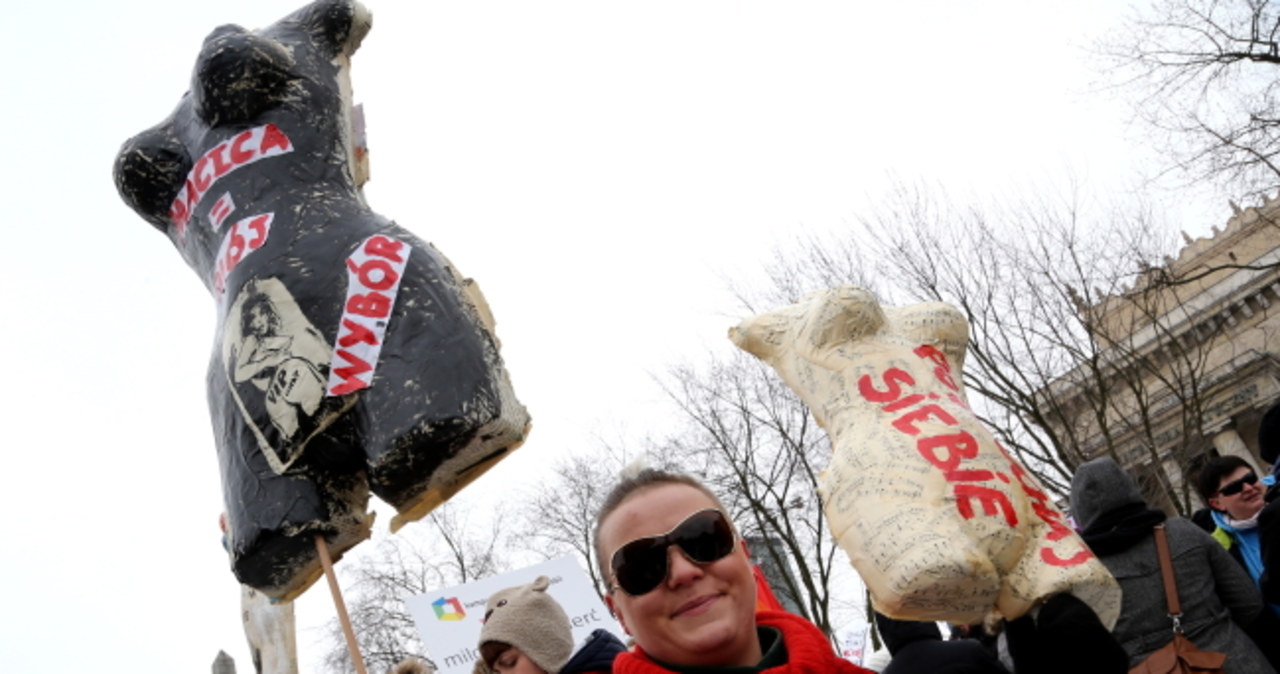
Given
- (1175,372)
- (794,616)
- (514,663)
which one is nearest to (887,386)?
(794,616)

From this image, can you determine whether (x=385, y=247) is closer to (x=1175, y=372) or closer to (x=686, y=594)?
(x=686, y=594)

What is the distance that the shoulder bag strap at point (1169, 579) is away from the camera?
3.00 metres

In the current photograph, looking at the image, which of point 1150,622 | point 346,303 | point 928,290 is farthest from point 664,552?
point 928,290

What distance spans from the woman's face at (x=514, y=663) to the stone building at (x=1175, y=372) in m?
4.65

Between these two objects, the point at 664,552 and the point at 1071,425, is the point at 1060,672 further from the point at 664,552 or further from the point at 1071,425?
the point at 1071,425

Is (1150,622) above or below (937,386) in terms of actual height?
below

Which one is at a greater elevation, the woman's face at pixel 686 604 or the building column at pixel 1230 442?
the woman's face at pixel 686 604

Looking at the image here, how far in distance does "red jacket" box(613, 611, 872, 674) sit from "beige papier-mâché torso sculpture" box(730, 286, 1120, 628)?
0.44ft

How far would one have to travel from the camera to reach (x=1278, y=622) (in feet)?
10.8

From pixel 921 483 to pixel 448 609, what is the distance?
5624 mm

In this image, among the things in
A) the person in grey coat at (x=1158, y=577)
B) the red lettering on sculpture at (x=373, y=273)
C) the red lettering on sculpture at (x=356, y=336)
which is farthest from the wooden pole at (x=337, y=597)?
the person in grey coat at (x=1158, y=577)

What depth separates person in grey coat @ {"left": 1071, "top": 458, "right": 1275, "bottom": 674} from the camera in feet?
10.0

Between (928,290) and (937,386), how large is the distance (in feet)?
37.7

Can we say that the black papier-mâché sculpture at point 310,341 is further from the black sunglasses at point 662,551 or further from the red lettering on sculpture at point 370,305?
the black sunglasses at point 662,551
